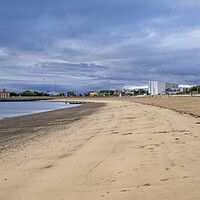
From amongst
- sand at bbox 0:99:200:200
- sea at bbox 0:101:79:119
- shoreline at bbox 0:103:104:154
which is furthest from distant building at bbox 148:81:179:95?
sand at bbox 0:99:200:200

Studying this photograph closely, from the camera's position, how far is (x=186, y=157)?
4555 mm

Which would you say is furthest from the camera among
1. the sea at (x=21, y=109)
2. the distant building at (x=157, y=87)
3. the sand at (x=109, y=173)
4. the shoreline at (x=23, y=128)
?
the distant building at (x=157, y=87)

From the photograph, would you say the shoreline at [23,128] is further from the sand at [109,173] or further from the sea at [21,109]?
the sea at [21,109]

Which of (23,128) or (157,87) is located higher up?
(157,87)

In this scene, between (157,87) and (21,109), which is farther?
(157,87)

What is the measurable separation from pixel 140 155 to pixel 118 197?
2.06 meters

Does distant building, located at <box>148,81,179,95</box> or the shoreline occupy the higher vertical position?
distant building, located at <box>148,81,179,95</box>

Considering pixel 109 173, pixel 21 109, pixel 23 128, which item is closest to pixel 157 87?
pixel 21 109

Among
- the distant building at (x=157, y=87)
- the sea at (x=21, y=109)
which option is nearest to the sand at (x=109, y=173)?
the sea at (x=21, y=109)

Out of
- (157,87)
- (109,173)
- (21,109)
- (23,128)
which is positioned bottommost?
(21,109)

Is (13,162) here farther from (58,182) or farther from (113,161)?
(113,161)

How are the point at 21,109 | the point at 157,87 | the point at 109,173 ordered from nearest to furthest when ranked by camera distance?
the point at 109,173 < the point at 21,109 < the point at 157,87

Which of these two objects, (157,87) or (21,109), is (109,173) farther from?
(157,87)

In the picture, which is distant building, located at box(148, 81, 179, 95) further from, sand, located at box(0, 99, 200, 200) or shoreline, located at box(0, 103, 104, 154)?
sand, located at box(0, 99, 200, 200)
